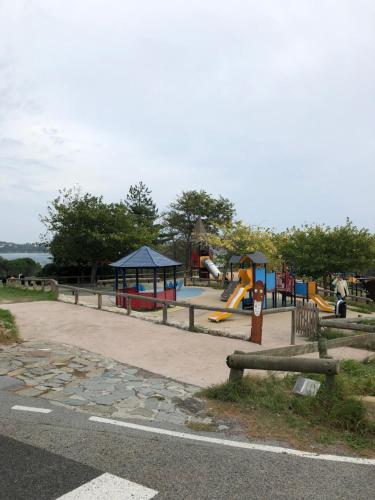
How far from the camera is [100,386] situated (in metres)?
5.85

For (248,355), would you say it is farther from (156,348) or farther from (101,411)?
(156,348)

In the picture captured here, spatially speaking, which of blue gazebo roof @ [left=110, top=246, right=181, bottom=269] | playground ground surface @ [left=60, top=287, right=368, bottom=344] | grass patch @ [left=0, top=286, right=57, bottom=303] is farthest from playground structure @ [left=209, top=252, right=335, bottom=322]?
grass patch @ [left=0, top=286, right=57, bottom=303]

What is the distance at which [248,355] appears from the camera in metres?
5.27

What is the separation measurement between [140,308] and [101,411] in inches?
525

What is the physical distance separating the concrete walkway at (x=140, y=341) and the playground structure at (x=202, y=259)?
19288 millimetres

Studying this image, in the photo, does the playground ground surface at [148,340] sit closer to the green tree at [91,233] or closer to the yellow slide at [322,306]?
the yellow slide at [322,306]

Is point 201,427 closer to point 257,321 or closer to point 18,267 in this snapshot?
point 257,321

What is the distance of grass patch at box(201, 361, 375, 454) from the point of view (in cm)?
416

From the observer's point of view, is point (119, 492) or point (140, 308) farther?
point (140, 308)

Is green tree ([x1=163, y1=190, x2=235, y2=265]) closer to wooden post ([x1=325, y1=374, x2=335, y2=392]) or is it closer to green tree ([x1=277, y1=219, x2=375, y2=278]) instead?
green tree ([x1=277, y1=219, x2=375, y2=278])

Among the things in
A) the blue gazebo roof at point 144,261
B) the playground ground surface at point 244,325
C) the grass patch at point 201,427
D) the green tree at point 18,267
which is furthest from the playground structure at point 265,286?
the green tree at point 18,267

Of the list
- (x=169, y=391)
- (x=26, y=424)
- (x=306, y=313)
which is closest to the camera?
(x=26, y=424)

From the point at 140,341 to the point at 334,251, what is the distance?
60.7 ft

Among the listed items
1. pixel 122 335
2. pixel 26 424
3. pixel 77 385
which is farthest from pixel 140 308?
pixel 26 424
